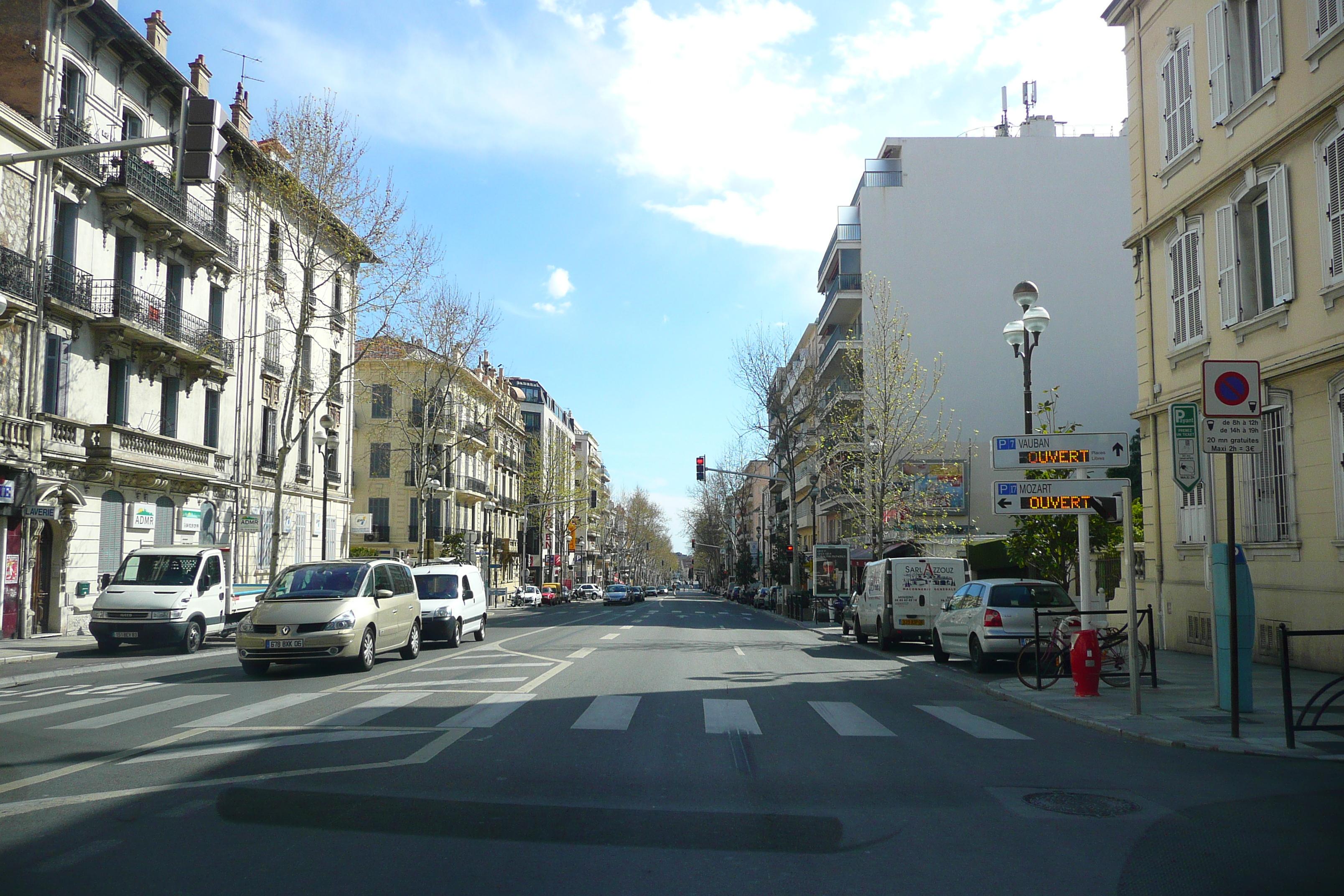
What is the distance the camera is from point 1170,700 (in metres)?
12.7

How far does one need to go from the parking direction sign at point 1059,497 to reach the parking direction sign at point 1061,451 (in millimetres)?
330

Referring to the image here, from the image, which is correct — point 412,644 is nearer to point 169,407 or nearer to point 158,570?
point 158,570

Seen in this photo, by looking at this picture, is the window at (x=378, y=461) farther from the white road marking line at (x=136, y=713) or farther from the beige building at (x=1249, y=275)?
the white road marking line at (x=136, y=713)

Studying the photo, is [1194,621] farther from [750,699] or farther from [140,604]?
[140,604]

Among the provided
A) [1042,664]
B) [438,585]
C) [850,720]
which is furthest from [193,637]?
[1042,664]

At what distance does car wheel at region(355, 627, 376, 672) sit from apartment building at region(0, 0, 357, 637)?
884 cm

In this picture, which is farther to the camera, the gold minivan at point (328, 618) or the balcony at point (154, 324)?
the balcony at point (154, 324)

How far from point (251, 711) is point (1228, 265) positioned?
17516mm

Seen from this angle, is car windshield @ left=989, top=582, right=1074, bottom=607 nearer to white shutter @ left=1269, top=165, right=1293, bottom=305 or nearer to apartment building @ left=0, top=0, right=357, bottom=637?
white shutter @ left=1269, top=165, right=1293, bottom=305

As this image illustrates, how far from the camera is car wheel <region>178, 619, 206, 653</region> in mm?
20406

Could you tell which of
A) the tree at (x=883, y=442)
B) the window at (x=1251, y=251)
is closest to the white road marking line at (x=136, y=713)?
the window at (x=1251, y=251)

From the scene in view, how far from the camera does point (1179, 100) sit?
20359mm

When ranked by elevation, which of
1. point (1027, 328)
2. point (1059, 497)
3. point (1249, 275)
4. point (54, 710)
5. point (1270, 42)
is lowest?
point (54, 710)

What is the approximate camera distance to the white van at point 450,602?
21016mm
